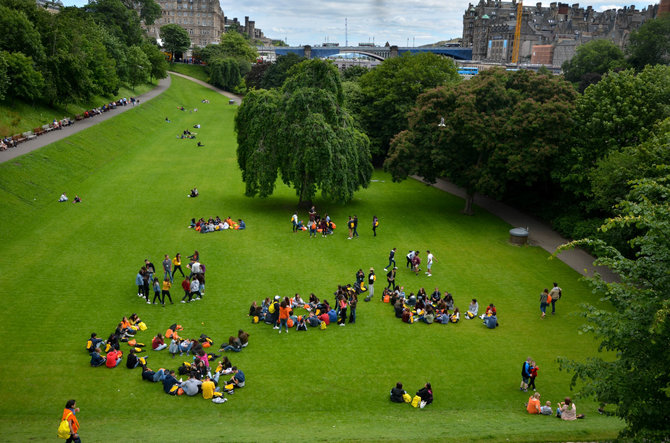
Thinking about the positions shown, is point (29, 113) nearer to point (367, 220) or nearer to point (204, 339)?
point (367, 220)

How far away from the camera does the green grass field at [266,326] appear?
1562 centimetres

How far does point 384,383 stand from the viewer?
18.1 m

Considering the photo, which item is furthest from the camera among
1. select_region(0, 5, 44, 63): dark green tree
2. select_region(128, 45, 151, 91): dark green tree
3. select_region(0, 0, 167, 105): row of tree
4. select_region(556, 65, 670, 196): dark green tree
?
select_region(128, 45, 151, 91): dark green tree

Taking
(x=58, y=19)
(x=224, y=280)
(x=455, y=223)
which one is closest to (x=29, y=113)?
(x=58, y=19)

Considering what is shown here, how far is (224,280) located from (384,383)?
11166 millimetres

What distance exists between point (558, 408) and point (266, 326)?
11.1m

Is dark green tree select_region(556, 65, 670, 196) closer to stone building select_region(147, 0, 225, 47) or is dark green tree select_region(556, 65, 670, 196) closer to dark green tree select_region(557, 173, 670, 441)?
dark green tree select_region(557, 173, 670, 441)

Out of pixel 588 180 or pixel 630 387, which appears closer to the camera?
pixel 630 387

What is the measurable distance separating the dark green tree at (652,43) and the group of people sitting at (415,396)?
93.8m

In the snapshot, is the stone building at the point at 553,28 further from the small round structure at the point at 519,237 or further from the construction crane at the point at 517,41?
the small round structure at the point at 519,237

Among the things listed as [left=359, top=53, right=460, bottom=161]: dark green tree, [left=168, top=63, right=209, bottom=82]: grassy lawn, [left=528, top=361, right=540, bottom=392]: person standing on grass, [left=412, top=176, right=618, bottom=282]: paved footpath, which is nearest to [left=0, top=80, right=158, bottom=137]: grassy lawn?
[left=359, top=53, right=460, bottom=161]: dark green tree

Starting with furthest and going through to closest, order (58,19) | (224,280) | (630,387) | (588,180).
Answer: (58,19), (588,180), (224,280), (630,387)

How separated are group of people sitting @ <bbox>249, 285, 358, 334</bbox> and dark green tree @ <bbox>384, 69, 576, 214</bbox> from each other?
17602 mm

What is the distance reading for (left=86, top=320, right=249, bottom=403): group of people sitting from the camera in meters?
16.9
